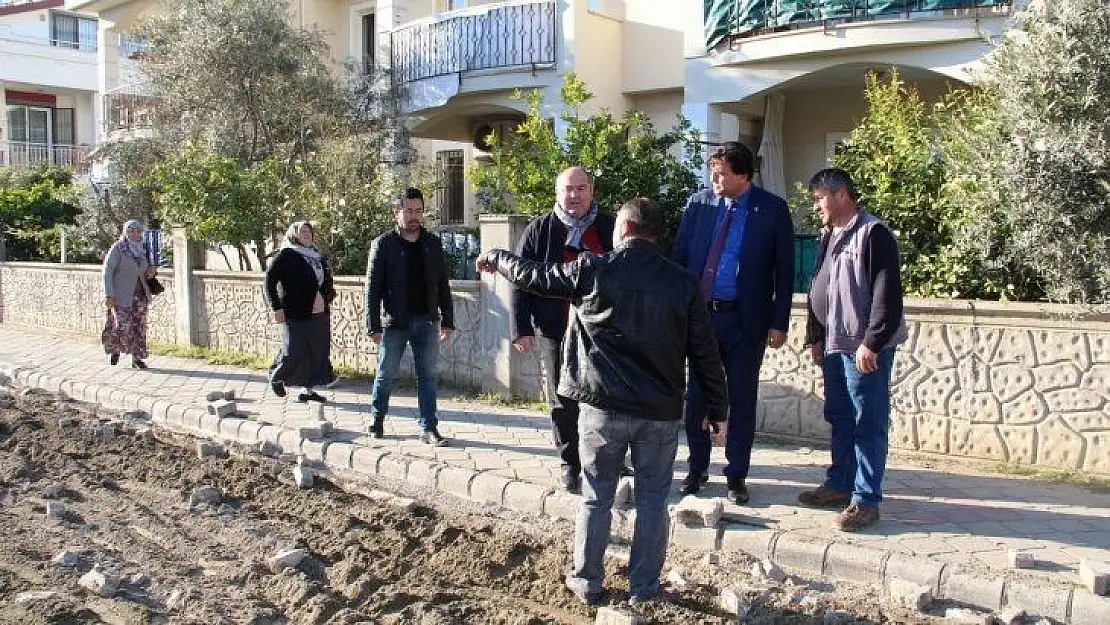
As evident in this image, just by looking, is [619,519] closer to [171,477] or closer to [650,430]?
[650,430]

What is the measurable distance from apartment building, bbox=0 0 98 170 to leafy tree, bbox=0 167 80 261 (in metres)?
11.5

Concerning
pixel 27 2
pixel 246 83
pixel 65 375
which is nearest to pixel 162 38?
pixel 246 83

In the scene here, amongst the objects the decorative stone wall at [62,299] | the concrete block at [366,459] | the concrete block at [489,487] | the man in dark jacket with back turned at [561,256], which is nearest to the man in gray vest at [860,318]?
the man in dark jacket with back turned at [561,256]

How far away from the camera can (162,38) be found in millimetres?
16469

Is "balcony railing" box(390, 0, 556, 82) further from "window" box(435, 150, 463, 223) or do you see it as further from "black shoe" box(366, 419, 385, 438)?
"black shoe" box(366, 419, 385, 438)

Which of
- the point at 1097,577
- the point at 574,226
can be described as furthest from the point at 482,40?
the point at 1097,577

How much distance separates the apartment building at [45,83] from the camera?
3416cm

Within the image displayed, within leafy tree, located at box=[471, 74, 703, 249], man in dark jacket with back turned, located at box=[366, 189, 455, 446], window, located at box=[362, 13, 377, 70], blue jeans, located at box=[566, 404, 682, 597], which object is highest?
window, located at box=[362, 13, 377, 70]

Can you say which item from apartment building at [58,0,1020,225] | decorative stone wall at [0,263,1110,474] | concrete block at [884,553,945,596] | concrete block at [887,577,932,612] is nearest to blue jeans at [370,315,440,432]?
decorative stone wall at [0,263,1110,474]

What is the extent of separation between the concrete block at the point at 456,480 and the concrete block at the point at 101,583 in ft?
7.91

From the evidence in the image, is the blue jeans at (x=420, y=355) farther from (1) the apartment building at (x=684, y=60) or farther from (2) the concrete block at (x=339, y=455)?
(1) the apartment building at (x=684, y=60)

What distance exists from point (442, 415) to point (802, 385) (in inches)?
127

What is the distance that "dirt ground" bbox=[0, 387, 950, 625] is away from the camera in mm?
4090

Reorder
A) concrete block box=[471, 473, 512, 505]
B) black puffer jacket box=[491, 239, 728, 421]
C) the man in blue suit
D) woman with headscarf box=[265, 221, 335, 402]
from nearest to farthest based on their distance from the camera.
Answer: black puffer jacket box=[491, 239, 728, 421], the man in blue suit, concrete block box=[471, 473, 512, 505], woman with headscarf box=[265, 221, 335, 402]
